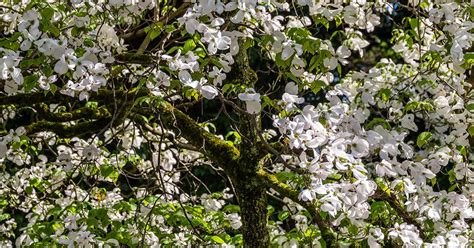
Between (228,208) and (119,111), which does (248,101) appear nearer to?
(119,111)

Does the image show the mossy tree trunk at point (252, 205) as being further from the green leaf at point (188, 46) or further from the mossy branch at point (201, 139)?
the green leaf at point (188, 46)

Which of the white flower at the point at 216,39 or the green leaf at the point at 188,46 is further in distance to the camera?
the green leaf at the point at 188,46

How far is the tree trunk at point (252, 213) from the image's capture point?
9.05 ft

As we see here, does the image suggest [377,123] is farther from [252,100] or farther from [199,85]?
[199,85]

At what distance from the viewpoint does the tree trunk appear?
9.05 ft

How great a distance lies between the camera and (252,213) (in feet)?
9.08

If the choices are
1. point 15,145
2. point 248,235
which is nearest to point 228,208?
point 248,235

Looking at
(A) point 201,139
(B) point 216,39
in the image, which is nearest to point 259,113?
(B) point 216,39

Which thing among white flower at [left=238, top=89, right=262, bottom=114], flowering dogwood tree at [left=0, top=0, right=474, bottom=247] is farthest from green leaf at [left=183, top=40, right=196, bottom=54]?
white flower at [left=238, top=89, right=262, bottom=114]

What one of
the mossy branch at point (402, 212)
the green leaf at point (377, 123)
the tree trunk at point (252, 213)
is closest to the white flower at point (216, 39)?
the green leaf at point (377, 123)

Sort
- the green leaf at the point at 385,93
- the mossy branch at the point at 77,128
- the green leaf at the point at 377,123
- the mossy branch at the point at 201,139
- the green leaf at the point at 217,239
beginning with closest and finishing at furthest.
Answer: the green leaf at the point at 377,123 < the green leaf at the point at 217,239 < the mossy branch at the point at 201,139 < the green leaf at the point at 385,93 < the mossy branch at the point at 77,128

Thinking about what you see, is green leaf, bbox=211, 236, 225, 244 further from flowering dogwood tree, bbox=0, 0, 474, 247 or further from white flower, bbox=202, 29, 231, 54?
white flower, bbox=202, 29, 231, 54

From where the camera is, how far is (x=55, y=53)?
7.02 ft

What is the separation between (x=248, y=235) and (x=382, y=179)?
621mm
